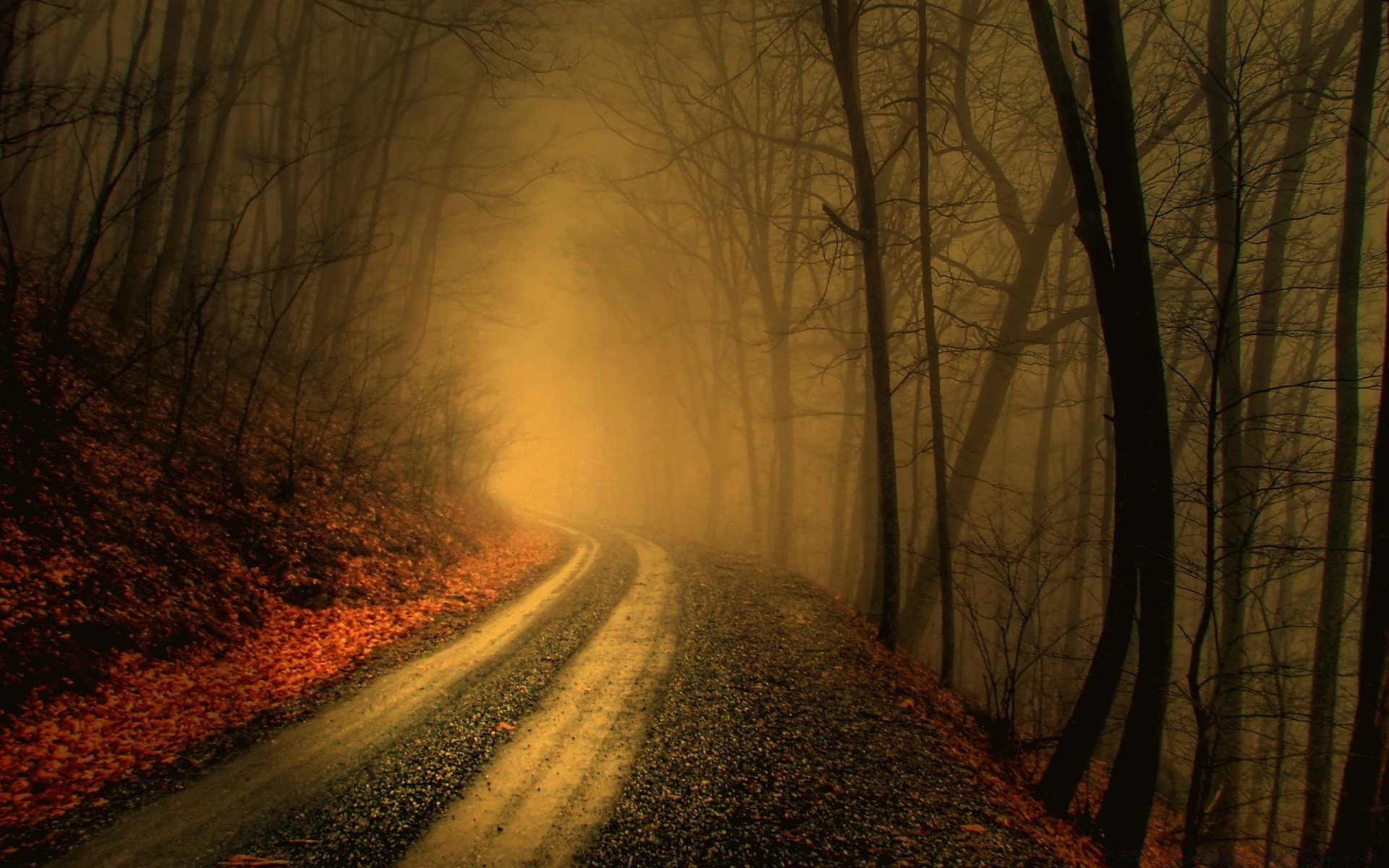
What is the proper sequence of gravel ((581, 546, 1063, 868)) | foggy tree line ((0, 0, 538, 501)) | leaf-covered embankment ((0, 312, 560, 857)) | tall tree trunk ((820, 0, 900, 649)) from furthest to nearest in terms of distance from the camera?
tall tree trunk ((820, 0, 900, 649)) → foggy tree line ((0, 0, 538, 501)) → leaf-covered embankment ((0, 312, 560, 857)) → gravel ((581, 546, 1063, 868))

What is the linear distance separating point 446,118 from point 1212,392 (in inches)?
941

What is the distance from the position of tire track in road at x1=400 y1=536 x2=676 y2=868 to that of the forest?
6.97 feet

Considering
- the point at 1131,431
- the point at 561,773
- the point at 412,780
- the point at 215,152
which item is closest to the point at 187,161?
the point at 215,152

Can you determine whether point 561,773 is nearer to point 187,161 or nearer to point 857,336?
point 187,161

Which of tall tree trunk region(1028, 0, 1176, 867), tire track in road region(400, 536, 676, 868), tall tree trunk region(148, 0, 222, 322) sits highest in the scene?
tall tree trunk region(148, 0, 222, 322)

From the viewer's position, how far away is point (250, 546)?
6.75 m

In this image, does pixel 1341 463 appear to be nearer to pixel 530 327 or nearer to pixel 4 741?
pixel 4 741

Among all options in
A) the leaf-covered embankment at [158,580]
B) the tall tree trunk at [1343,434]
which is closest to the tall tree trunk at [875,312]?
the tall tree trunk at [1343,434]

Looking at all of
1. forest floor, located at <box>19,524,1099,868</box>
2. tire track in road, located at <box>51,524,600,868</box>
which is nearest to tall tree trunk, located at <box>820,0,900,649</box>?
forest floor, located at <box>19,524,1099,868</box>

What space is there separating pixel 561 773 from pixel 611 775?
36 centimetres

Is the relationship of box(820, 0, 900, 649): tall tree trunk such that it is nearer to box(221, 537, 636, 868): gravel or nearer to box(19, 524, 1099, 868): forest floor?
box(19, 524, 1099, 868): forest floor

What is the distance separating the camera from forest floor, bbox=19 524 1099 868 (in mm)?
3074

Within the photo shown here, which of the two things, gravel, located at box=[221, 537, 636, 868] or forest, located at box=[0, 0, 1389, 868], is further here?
forest, located at box=[0, 0, 1389, 868]

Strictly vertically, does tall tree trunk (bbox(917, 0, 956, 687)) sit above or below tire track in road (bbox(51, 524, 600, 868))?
above
